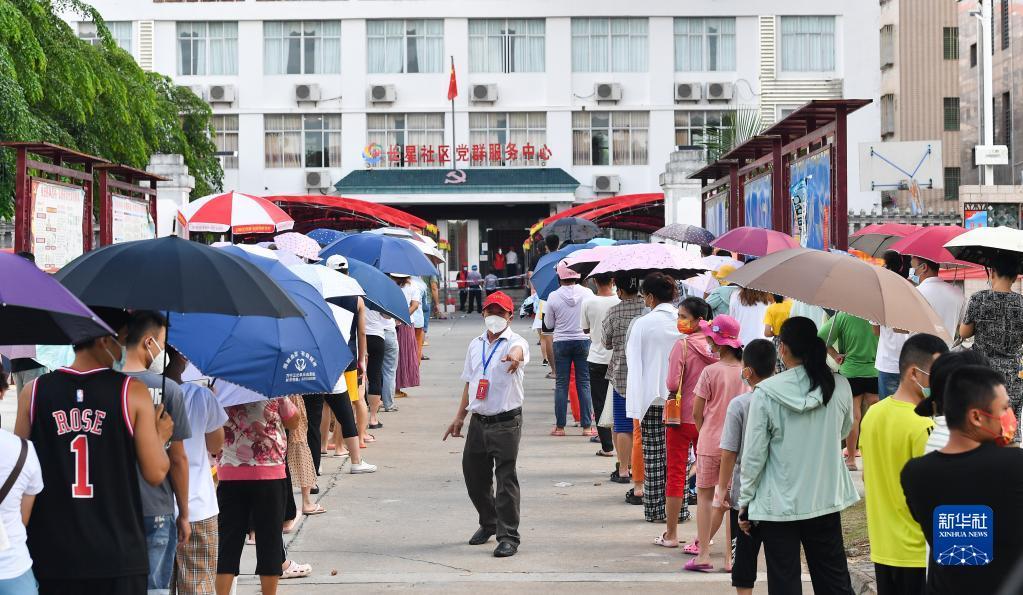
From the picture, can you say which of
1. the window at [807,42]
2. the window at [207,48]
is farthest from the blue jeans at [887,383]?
the window at [207,48]

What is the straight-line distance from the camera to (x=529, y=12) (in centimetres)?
4666

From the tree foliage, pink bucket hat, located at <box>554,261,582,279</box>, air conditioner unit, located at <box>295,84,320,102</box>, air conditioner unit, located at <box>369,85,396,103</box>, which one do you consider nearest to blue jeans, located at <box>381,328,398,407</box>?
pink bucket hat, located at <box>554,261,582,279</box>

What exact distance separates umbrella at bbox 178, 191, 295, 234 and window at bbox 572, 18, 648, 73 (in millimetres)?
31970

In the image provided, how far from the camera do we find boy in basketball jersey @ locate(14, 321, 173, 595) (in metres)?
5.04

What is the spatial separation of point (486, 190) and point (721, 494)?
127 feet

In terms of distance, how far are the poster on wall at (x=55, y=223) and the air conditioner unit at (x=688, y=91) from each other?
35.7 metres

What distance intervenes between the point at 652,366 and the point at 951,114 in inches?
1811

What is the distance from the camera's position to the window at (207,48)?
46.9m

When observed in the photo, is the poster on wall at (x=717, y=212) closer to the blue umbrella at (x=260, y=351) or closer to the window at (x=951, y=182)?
the blue umbrella at (x=260, y=351)

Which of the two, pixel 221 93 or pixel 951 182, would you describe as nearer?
pixel 221 93

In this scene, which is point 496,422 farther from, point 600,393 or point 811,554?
point 600,393

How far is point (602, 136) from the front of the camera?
46.9 meters

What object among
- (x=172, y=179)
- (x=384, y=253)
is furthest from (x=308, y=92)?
(x=384, y=253)

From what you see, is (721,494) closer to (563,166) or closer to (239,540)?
(239,540)
